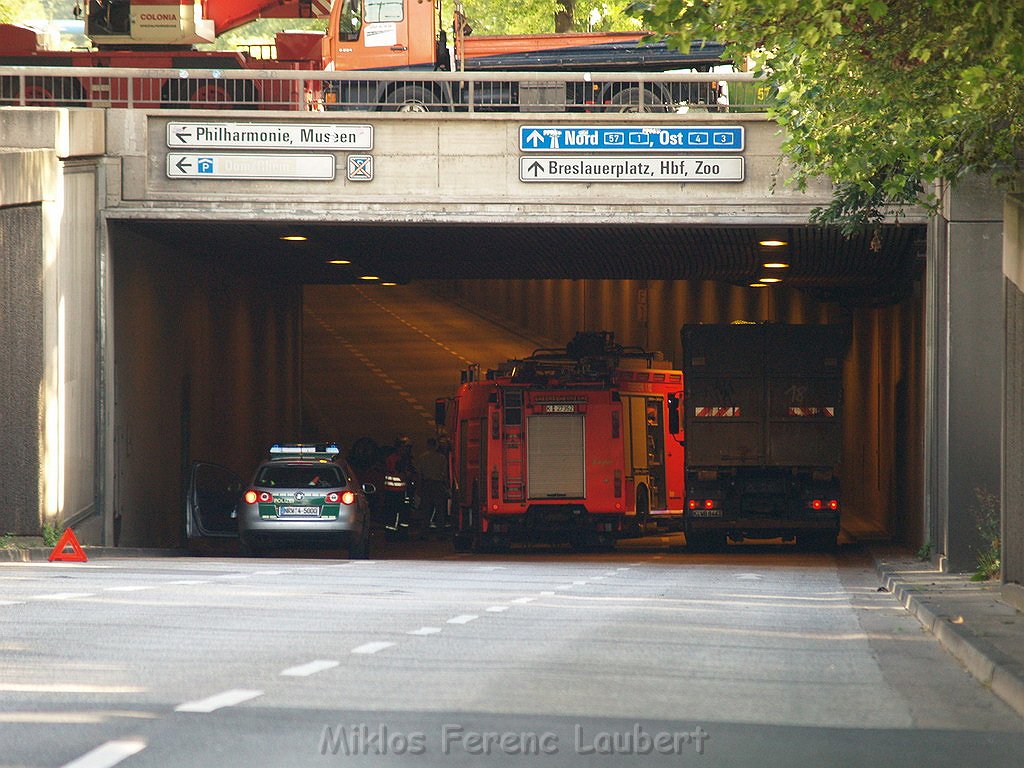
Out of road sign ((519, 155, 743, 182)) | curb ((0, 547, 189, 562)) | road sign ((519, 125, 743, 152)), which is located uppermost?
road sign ((519, 125, 743, 152))

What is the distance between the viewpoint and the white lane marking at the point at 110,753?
6074 millimetres

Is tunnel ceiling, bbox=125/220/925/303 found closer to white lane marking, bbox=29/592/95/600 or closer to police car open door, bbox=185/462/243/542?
police car open door, bbox=185/462/243/542

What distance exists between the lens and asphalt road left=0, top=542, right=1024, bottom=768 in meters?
6.75

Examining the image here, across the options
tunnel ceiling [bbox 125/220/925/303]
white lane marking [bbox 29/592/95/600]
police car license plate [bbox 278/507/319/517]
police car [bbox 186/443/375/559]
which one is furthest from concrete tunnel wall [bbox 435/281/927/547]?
white lane marking [bbox 29/592/95/600]

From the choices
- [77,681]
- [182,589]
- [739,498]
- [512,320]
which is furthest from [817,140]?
[512,320]

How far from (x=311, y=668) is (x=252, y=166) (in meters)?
14.2

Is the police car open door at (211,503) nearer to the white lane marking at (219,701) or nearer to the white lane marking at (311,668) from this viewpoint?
the white lane marking at (311,668)

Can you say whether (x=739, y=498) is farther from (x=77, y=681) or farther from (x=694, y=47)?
(x=77, y=681)

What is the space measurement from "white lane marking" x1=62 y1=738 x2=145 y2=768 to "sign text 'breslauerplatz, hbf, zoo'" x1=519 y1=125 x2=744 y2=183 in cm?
1641

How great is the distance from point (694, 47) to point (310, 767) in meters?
22.3

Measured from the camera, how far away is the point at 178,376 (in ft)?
90.8

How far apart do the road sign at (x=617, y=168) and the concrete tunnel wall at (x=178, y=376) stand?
19.7ft

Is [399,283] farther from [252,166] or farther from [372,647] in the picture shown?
[372,647]

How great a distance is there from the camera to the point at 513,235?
25.0 m
